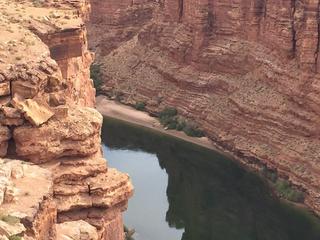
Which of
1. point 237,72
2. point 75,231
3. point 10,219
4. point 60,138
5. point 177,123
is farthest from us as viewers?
point 177,123

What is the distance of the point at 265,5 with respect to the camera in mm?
54844

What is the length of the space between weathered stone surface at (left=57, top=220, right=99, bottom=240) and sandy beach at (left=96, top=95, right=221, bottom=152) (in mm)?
40719

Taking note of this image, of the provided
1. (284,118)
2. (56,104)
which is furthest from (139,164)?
(56,104)

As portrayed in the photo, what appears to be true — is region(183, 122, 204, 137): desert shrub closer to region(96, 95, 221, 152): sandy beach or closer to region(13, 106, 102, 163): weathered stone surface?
region(96, 95, 221, 152): sandy beach

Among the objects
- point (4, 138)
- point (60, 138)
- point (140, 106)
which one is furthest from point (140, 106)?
point (4, 138)

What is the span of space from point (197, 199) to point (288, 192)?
249 inches

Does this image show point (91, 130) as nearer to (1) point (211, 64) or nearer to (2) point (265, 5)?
(2) point (265, 5)

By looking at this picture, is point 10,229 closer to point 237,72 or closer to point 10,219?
point 10,219

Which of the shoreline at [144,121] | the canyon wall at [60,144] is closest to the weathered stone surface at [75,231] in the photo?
the canyon wall at [60,144]

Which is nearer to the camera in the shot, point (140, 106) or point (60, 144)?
point (60, 144)

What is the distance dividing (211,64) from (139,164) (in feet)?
51.2

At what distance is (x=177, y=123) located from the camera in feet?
196

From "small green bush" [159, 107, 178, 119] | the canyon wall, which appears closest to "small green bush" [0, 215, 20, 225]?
the canyon wall

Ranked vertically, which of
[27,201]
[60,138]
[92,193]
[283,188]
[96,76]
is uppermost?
[27,201]
